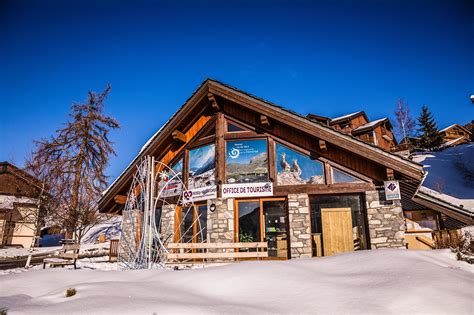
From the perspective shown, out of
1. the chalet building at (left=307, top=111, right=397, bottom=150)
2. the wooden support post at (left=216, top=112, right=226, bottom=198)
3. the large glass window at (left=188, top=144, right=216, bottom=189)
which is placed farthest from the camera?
the chalet building at (left=307, top=111, right=397, bottom=150)

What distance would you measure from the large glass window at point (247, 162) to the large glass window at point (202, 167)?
2.24ft

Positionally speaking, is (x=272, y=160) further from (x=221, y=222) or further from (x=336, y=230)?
(x=336, y=230)

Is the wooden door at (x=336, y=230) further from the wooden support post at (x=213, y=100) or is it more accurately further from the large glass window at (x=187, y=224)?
the wooden support post at (x=213, y=100)

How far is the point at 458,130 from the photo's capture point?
51.0 m

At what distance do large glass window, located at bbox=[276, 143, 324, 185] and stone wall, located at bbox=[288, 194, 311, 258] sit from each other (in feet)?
1.93

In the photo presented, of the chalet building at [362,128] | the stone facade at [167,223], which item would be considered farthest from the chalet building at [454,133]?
the stone facade at [167,223]

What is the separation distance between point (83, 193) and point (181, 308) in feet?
69.8

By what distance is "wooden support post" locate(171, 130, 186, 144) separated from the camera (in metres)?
13.3

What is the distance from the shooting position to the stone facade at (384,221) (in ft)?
32.2

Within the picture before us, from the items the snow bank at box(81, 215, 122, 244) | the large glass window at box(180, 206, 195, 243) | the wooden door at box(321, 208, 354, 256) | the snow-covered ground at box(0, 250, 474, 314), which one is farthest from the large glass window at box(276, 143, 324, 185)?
the snow bank at box(81, 215, 122, 244)

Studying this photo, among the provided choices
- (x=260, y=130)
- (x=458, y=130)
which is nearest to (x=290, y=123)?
(x=260, y=130)

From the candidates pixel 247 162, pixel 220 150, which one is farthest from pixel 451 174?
pixel 220 150

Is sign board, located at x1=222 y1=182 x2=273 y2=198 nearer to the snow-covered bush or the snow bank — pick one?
the snow-covered bush

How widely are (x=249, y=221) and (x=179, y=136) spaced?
4.71 m
